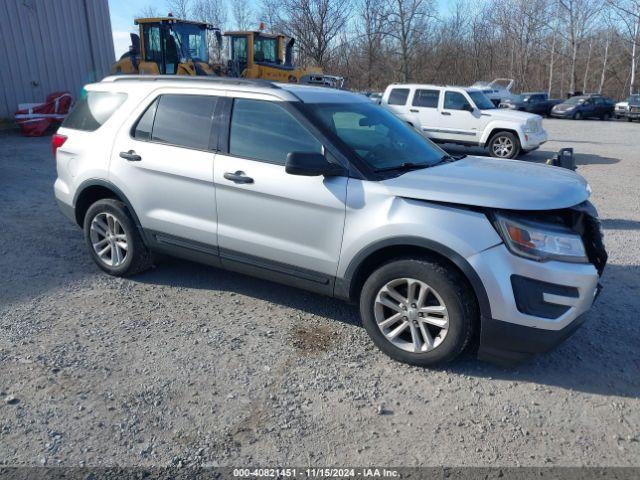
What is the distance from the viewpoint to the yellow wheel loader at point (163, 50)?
1684 centimetres

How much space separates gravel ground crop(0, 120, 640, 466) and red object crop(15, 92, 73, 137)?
12.8 m

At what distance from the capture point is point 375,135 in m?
4.14

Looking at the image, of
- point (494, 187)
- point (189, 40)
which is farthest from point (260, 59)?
point (494, 187)

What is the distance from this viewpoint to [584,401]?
10.5 ft

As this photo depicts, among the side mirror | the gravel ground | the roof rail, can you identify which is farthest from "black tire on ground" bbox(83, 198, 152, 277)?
the side mirror

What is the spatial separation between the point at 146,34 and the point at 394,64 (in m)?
31.1

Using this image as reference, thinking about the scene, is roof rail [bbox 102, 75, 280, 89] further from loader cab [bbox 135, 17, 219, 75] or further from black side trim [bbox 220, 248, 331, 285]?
loader cab [bbox 135, 17, 219, 75]

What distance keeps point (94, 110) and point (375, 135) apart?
274 centimetres

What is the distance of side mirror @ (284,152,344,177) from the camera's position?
3430mm

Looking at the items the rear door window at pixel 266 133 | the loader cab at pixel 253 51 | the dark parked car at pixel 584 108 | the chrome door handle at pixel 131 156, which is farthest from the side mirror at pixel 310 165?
the dark parked car at pixel 584 108

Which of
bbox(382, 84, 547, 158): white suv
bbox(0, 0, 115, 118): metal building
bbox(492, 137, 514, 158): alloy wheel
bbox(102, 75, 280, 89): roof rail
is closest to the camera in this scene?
bbox(102, 75, 280, 89): roof rail

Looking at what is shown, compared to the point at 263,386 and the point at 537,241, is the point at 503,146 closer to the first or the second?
the point at 537,241

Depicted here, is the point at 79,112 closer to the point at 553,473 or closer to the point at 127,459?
the point at 127,459

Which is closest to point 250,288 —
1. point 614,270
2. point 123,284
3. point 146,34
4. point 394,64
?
point 123,284
